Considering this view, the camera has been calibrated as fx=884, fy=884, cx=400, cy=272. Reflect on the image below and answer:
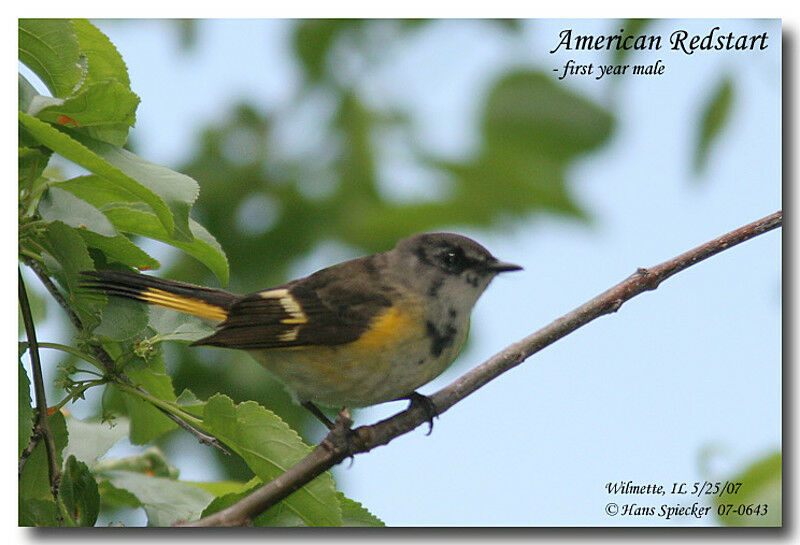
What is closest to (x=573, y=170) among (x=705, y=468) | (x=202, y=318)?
(x=705, y=468)

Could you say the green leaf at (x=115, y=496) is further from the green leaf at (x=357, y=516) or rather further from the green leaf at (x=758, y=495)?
the green leaf at (x=758, y=495)

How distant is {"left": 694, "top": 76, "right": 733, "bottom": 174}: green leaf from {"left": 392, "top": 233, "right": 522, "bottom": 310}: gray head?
0.56m

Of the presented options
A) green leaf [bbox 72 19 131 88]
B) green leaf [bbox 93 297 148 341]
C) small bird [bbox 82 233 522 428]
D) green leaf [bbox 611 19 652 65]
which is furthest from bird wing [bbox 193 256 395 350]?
green leaf [bbox 611 19 652 65]

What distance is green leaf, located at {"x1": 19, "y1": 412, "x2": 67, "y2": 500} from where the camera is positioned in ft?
6.00

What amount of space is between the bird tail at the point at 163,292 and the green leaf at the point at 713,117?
48.4 inches

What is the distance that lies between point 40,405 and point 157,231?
42 cm

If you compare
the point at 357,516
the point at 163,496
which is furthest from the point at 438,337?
the point at 163,496

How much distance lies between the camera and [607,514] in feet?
7.26

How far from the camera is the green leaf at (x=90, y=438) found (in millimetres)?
1934

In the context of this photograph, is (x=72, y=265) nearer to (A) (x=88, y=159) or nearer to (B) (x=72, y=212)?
(B) (x=72, y=212)

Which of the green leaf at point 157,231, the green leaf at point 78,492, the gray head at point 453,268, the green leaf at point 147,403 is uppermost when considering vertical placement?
the gray head at point 453,268

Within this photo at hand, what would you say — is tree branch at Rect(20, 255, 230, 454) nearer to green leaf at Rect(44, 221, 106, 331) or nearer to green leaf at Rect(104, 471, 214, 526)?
green leaf at Rect(44, 221, 106, 331)

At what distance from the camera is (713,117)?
226 centimetres

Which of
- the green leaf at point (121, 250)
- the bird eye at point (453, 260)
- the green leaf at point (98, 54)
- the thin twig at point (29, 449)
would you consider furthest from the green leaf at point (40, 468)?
the bird eye at point (453, 260)
